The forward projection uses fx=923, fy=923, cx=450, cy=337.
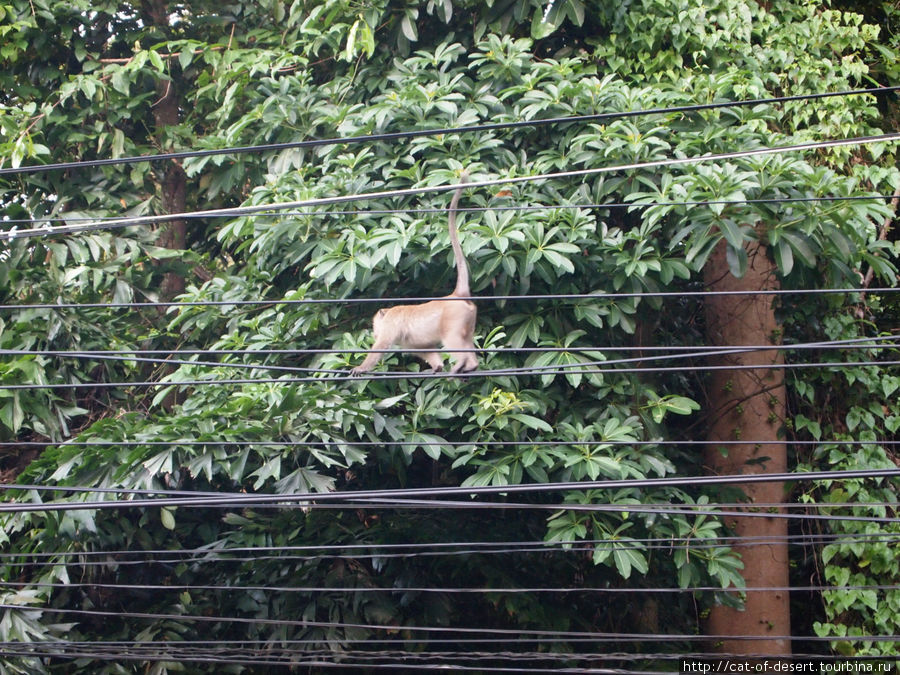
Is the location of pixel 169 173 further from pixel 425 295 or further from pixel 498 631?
pixel 498 631

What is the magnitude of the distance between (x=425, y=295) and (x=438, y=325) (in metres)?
0.44

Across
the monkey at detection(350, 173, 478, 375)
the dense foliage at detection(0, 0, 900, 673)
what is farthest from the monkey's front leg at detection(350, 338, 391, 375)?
the dense foliage at detection(0, 0, 900, 673)

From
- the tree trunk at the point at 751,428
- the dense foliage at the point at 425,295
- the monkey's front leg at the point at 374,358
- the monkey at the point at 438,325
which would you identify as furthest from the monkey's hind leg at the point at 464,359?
the tree trunk at the point at 751,428

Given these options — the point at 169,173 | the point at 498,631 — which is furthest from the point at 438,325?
the point at 169,173

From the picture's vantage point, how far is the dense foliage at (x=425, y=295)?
18.4 feet

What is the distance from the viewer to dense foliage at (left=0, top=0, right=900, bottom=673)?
18.4 feet

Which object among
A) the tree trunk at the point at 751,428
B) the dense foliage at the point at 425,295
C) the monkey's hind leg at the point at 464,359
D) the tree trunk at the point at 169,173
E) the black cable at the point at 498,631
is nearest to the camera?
the black cable at the point at 498,631

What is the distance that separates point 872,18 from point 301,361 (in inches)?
248

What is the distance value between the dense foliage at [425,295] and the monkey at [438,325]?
142 mm

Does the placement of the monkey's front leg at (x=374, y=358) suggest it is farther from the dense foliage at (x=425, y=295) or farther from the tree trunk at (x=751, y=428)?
the tree trunk at (x=751, y=428)

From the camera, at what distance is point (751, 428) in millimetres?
7320

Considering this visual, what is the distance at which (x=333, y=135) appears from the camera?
6969 mm

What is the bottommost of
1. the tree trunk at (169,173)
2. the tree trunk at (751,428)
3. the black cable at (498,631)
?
the black cable at (498,631)

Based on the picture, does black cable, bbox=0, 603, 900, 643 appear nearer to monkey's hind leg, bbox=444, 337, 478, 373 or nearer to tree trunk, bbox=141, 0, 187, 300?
monkey's hind leg, bbox=444, 337, 478, 373
